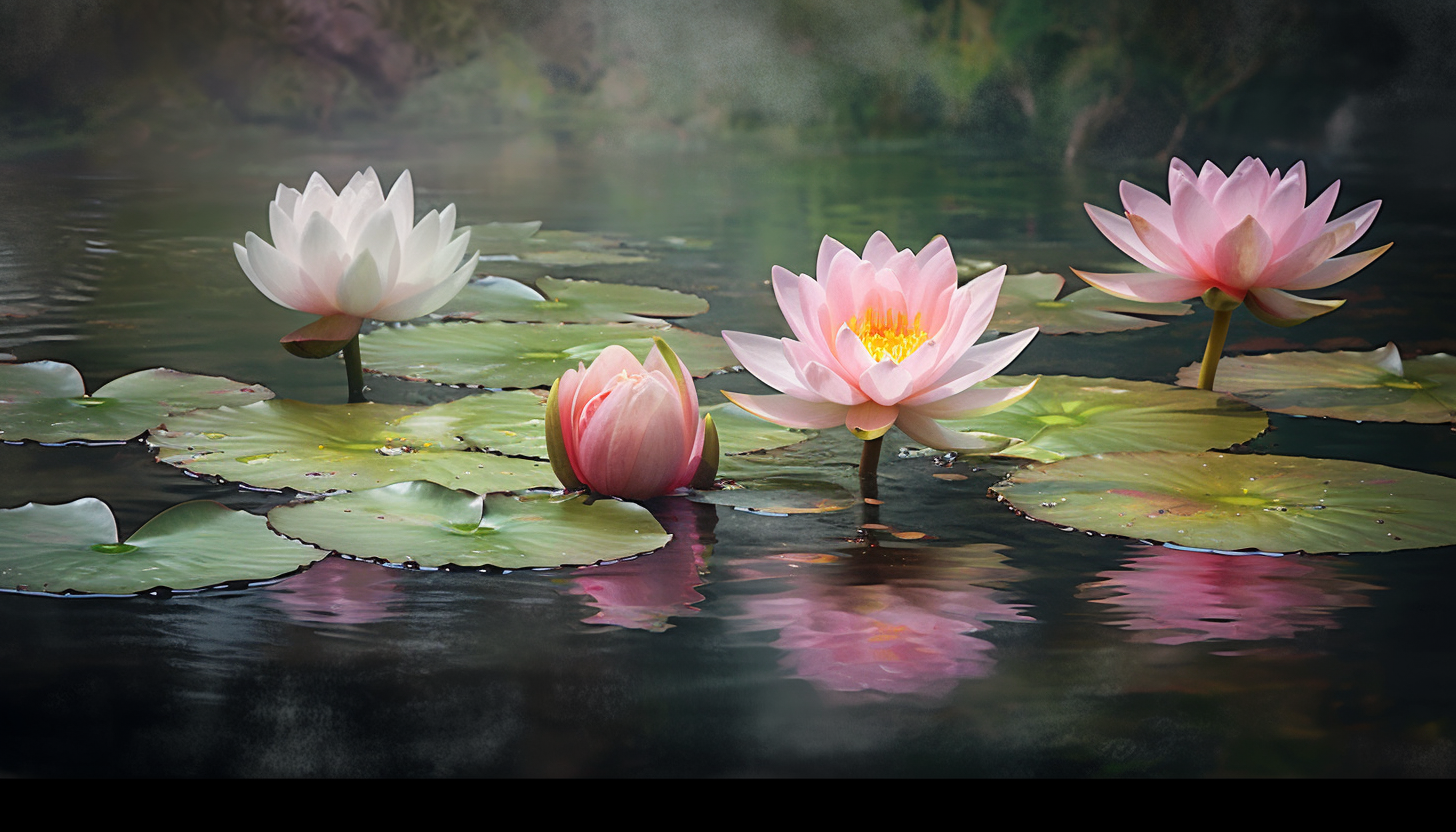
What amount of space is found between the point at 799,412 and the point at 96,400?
0.56 meters

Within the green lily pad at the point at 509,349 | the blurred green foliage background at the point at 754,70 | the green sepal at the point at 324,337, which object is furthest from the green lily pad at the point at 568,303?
the blurred green foliage background at the point at 754,70

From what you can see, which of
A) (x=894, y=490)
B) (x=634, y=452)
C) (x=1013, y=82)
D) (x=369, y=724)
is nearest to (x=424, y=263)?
(x=634, y=452)

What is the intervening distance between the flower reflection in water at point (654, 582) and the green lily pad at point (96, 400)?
0.41 metres

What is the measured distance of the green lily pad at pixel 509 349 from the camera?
3.49ft

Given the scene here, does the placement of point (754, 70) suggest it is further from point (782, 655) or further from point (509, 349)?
point (782, 655)

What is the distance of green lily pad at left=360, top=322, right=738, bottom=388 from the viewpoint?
1063 millimetres

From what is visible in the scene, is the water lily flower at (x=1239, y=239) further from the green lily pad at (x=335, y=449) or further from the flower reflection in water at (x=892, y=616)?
the green lily pad at (x=335, y=449)

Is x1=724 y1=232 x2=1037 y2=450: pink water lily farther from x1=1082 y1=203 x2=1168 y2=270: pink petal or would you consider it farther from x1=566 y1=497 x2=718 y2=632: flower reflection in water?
x1=1082 y1=203 x2=1168 y2=270: pink petal

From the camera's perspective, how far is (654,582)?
0.66 m

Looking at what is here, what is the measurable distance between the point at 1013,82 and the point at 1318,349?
3369 millimetres

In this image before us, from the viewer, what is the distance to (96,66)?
393cm

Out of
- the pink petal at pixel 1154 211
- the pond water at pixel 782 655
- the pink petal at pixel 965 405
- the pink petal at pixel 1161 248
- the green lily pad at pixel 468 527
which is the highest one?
the pink petal at pixel 1154 211

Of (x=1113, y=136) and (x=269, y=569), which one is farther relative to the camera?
(x=1113, y=136)

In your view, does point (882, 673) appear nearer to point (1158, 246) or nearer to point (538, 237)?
point (1158, 246)
